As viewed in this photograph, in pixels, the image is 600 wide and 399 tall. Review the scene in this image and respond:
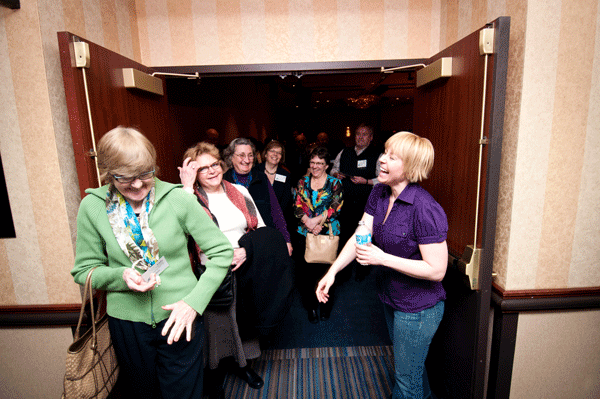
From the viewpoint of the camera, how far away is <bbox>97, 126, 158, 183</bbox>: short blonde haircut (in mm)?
1067

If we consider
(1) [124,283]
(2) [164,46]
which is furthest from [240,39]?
(1) [124,283]

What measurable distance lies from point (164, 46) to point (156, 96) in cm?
36

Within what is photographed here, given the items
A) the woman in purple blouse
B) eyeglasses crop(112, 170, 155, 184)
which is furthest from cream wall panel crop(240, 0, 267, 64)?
eyeglasses crop(112, 170, 155, 184)

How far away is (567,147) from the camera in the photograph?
1461 mm

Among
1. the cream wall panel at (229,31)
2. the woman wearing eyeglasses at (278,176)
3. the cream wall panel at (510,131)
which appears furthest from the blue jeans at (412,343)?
the cream wall panel at (229,31)

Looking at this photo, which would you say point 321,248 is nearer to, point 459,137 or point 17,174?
point 459,137

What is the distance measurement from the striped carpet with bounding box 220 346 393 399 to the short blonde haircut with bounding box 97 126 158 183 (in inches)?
68.9

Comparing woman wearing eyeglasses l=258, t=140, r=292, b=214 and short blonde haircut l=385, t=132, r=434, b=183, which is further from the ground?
short blonde haircut l=385, t=132, r=434, b=183

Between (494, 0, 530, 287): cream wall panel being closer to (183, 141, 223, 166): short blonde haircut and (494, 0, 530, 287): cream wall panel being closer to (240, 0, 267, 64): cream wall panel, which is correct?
(240, 0, 267, 64): cream wall panel

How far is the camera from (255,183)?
2443 mm

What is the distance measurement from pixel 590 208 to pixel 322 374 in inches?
75.3

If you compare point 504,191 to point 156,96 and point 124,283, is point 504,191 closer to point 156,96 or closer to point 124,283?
point 124,283

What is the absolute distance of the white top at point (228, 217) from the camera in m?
1.84

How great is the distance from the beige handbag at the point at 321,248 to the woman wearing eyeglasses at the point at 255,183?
9.4 inches
